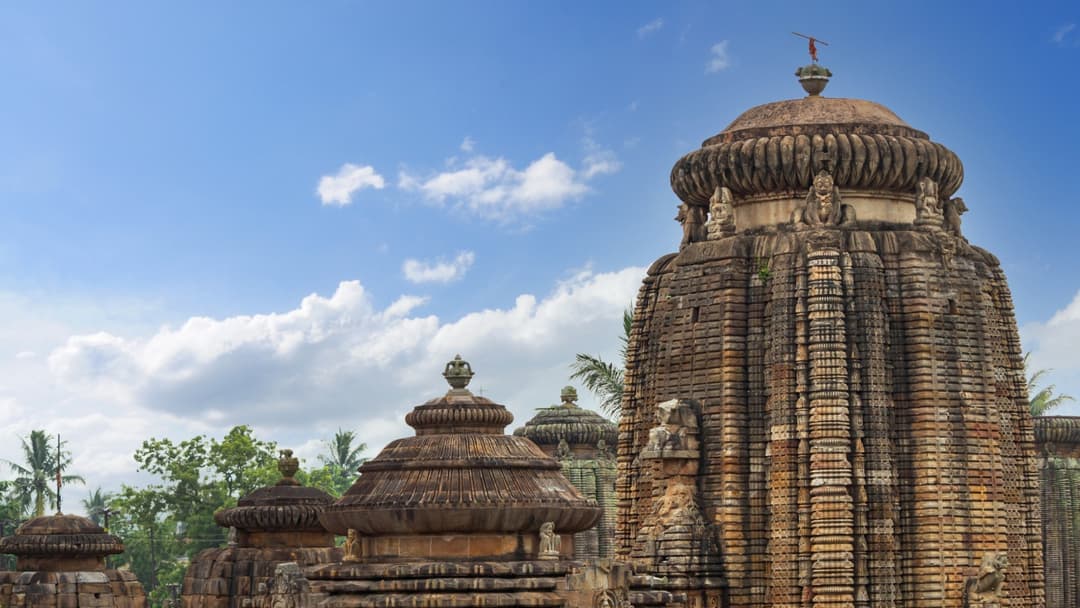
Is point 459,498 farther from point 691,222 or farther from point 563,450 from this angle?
point 563,450

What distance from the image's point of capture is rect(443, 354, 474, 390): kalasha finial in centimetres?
2983

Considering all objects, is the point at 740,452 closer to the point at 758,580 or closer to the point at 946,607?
the point at 758,580

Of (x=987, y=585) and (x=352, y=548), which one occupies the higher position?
(x=352, y=548)

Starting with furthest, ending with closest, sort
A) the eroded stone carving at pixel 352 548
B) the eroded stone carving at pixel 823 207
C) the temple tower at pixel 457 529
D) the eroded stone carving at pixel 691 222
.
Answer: the eroded stone carving at pixel 691 222, the eroded stone carving at pixel 823 207, the eroded stone carving at pixel 352 548, the temple tower at pixel 457 529

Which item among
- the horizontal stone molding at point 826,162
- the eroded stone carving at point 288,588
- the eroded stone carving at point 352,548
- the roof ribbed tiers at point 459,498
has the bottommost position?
the eroded stone carving at point 288,588

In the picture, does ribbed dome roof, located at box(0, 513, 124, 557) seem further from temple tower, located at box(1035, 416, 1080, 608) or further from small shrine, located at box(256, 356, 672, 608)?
temple tower, located at box(1035, 416, 1080, 608)

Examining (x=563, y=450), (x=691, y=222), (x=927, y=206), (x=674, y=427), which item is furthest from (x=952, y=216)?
(x=563, y=450)

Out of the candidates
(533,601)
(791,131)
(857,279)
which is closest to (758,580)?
(857,279)

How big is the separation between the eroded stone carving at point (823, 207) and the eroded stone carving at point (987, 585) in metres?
7.35

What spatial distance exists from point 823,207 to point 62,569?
18105 mm

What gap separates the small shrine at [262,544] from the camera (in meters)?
40.8

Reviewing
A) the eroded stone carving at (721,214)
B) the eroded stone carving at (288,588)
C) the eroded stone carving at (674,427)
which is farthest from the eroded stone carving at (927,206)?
the eroded stone carving at (288,588)

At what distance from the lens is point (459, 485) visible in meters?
28.0

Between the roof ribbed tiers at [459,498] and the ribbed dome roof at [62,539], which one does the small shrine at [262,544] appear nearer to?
the ribbed dome roof at [62,539]
